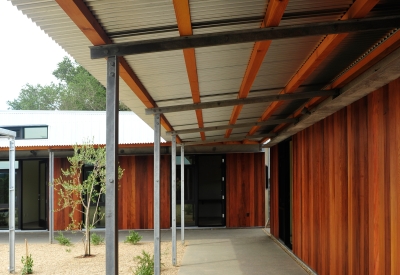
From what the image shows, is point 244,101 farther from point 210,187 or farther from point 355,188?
point 210,187

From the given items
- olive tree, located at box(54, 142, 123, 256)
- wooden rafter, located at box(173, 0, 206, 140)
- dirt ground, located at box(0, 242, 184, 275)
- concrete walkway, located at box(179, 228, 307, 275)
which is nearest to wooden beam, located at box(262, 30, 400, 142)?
wooden rafter, located at box(173, 0, 206, 140)

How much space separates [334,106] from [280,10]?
3312 millimetres

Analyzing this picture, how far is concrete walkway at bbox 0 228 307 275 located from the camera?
362 inches

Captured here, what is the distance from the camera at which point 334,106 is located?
639 cm

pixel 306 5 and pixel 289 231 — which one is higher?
pixel 306 5

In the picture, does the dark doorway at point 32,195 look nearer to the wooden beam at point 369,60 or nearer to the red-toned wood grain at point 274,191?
the red-toned wood grain at point 274,191

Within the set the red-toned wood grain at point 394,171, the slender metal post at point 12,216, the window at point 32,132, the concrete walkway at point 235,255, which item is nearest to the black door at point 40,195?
the window at point 32,132

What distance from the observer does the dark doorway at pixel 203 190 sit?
53.4ft

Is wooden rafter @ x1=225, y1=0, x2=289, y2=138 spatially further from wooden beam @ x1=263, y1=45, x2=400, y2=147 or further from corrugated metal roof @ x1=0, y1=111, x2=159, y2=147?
corrugated metal roof @ x1=0, y1=111, x2=159, y2=147

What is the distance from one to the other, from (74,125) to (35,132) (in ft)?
3.97

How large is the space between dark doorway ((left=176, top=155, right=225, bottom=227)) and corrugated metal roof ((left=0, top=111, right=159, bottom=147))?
168cm

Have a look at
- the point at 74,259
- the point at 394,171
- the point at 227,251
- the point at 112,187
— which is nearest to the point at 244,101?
the point at 394,171

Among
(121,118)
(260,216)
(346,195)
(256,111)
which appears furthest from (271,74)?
(121,118)

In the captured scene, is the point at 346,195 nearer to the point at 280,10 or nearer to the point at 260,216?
the point at 280,10
